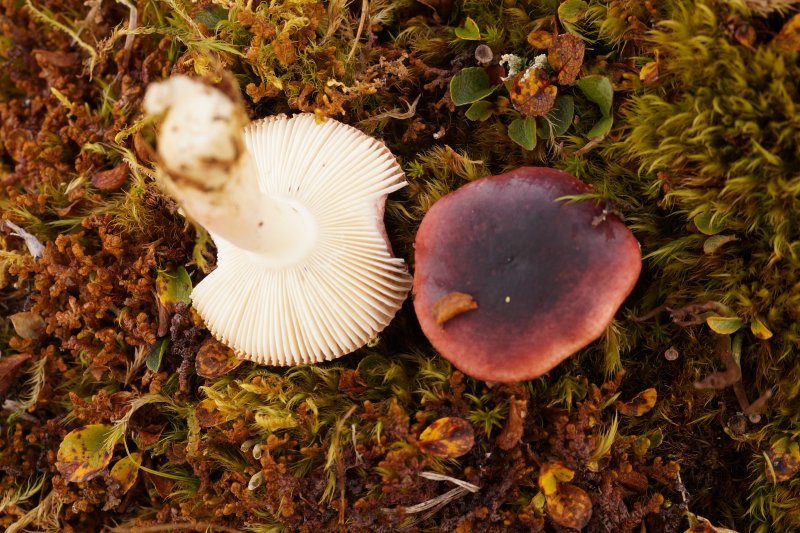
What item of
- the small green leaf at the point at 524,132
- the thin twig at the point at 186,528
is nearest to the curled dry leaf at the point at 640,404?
the small green leaf at the point at 524,132

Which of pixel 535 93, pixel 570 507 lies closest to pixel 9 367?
pixel 570 507

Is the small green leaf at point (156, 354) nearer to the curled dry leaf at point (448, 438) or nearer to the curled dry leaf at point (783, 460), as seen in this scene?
the curled dry leaf at point (448, 438)

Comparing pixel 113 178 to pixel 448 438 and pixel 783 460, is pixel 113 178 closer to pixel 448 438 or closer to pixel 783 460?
pixel 448 438

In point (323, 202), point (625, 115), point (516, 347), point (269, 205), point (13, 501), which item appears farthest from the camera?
point (13, 501)

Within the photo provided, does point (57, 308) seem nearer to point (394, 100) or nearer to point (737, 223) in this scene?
point (394, 100)

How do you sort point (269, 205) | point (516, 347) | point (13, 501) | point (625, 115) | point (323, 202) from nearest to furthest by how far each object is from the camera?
point (516, 347) < point (269, 205) < point (625, 115) < point (323, 202) < point (13, 501)

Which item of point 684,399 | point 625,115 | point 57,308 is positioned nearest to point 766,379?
point 684,399
